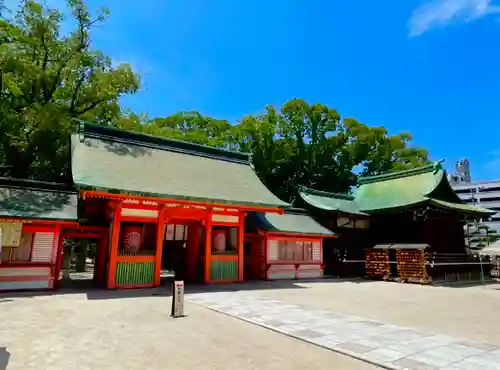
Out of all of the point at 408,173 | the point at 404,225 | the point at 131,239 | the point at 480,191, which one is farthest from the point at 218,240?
the point at 480,191

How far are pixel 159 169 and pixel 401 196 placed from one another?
51.5 feet

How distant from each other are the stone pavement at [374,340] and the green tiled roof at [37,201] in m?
7.51

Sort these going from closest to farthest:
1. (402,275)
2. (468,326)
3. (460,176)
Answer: (468,326) < (402,275) < (460,176)

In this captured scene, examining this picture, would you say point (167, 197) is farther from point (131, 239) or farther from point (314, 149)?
point (314, 149)

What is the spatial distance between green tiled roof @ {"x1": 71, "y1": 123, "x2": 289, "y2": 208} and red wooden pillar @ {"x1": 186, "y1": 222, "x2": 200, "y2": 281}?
2.49 meters

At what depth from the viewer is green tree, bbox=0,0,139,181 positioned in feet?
58.4

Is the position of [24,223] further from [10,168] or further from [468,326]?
[468,326]

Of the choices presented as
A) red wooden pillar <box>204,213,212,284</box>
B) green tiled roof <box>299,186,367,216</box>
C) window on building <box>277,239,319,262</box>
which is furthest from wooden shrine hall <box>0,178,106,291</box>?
green tiled roof <box>299,186,367,216</box>

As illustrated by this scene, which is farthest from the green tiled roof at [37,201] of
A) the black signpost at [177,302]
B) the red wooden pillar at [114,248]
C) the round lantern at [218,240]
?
the black signpost at [177,302]

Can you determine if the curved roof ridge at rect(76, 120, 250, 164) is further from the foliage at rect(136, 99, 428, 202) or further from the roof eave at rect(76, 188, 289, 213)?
the foliage at rect(136, 99, 428, 202)

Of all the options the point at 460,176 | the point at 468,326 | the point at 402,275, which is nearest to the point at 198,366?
the point at 468,326

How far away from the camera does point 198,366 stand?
4.95m

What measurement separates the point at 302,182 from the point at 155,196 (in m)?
24.2

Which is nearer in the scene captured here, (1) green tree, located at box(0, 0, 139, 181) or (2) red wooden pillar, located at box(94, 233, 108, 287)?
(2) red wooden pillar, located at box(94, 233, 108, 287)
